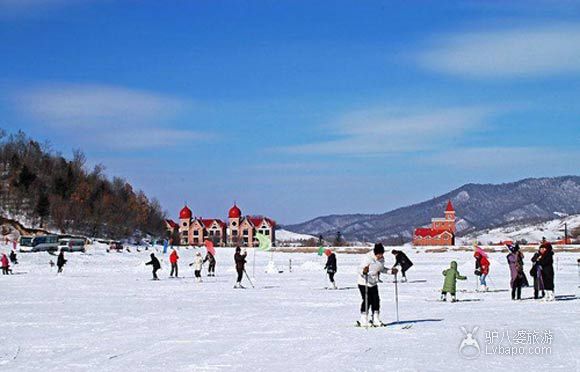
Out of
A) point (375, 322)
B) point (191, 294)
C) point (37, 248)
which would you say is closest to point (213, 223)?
point (37, 248)

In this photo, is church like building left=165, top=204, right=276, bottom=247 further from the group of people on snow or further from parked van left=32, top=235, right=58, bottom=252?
the group of people on snow

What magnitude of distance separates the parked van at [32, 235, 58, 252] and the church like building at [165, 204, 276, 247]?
261ft

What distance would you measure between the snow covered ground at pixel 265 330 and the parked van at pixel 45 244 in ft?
134

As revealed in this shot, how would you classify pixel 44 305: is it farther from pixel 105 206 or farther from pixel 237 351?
pixel 105 206

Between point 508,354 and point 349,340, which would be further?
point 349,340

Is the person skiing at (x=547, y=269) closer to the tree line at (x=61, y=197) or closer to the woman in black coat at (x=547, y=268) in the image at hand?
the woman in black coat at (x=547, y=268)

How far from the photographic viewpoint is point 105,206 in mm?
114312

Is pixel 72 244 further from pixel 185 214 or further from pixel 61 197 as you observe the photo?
pixel 185 214

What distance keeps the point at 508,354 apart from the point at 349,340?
3000 millimetres

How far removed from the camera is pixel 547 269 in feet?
71.7

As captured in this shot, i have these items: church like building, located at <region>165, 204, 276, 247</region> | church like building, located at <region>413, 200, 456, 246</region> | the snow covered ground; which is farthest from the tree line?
the snow covered ground

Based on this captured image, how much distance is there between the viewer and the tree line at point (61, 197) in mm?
106938

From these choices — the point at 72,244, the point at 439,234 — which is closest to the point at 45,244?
the point at 72,244

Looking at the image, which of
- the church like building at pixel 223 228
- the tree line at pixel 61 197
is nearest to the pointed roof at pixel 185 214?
the church like building at pixel 223 228
